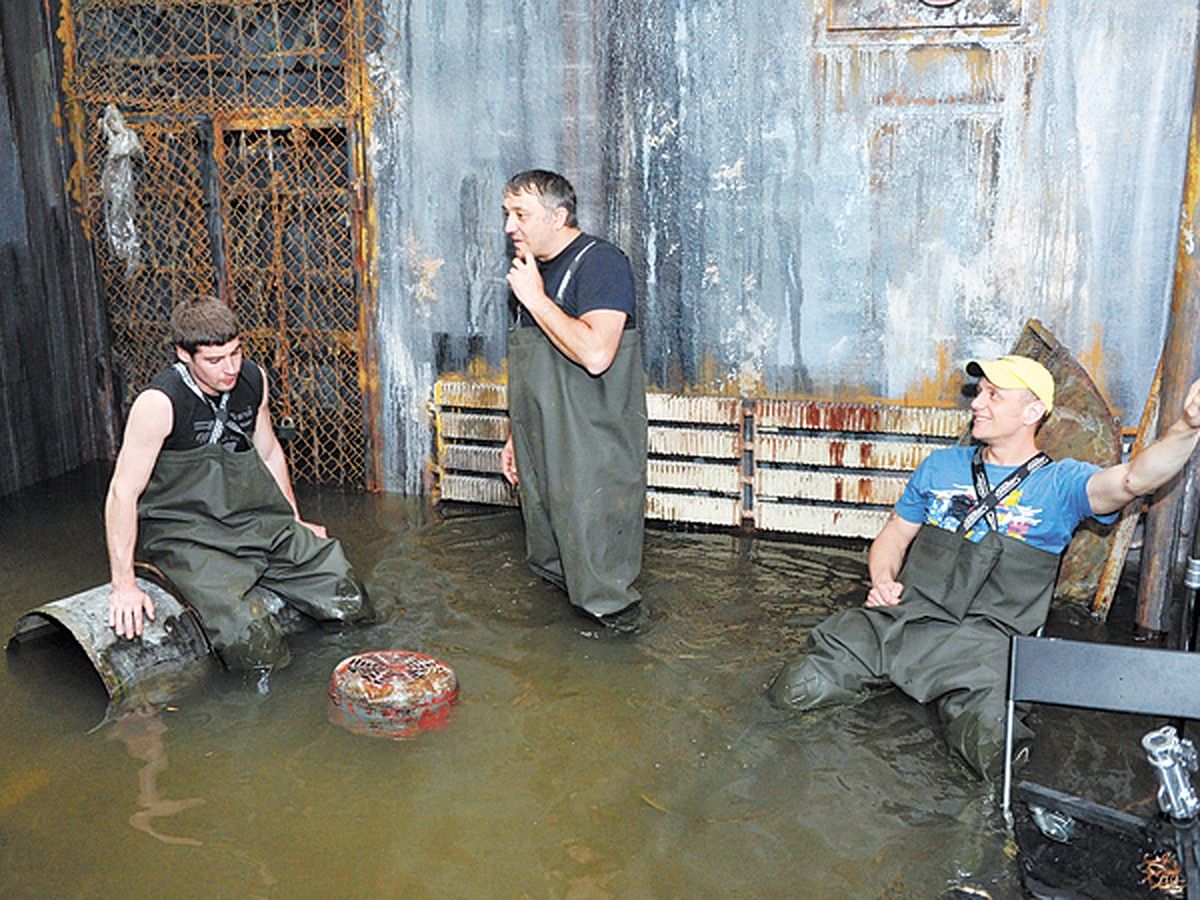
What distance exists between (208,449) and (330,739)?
125cm

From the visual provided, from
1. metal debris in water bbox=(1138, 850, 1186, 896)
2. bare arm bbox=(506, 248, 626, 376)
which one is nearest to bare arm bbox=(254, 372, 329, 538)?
bare arm bbox=(506, 248, 626, 376)

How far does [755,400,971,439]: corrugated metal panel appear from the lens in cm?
530

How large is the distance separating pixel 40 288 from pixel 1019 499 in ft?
18.7

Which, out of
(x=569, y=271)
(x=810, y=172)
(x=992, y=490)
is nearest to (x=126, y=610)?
(x=569, y=271)

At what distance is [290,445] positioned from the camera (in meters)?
6.61

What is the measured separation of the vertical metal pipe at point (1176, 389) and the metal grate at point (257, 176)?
162 inches

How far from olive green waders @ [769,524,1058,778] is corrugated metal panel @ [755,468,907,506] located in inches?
64.5

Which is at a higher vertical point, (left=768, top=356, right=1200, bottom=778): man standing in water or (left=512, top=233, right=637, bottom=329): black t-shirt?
(left=512, top=233, right=637, bottom=329): black t-shirt

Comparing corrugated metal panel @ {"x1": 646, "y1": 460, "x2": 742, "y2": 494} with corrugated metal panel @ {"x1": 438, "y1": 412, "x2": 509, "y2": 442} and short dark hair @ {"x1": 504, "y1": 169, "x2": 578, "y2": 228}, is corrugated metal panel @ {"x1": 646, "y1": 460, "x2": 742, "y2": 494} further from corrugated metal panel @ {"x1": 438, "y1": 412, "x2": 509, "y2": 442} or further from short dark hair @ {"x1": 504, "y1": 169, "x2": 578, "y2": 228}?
short dark hair @ {"x1": 504, "y1": 169, "x2": 578, "y2": 228}

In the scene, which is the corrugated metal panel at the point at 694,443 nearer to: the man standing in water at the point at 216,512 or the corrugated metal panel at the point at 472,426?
the corrugated metal panel at the point at 472,426

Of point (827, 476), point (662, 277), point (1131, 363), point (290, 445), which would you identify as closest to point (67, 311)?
point (290, 445)

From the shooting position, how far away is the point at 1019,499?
3621mm

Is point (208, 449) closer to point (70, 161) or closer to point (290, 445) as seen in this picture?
point (290, 445)

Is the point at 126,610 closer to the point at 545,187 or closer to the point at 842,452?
the point at 545,187
